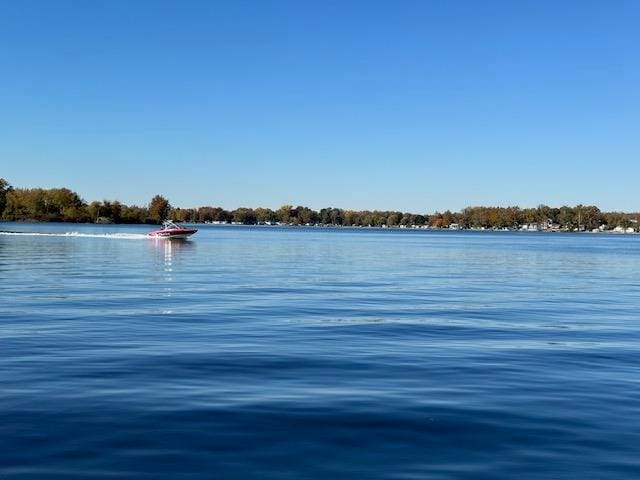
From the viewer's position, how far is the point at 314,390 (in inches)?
536

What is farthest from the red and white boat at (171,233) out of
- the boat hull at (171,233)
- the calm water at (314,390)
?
the calm water at (314,390)

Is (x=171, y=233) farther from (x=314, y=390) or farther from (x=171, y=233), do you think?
(x=314, y=390)

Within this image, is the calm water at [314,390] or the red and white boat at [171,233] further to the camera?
the red and white boat at [171,233]

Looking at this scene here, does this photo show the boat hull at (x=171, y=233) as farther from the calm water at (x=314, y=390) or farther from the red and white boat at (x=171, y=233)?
the calm water at (x=314, y=390)

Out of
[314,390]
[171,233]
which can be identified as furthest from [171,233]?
[314,390]

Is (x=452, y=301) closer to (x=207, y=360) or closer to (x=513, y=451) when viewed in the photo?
(x=207, y=360)

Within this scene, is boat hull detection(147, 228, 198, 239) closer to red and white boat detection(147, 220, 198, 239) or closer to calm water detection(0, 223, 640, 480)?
red and white boat detection(147, 220, 198, 239)

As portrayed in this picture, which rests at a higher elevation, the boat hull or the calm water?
the boat hull

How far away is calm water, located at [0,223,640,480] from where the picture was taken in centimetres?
962

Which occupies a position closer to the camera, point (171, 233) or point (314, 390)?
point (314, 390)

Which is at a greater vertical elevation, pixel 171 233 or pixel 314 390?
pixel 171 233

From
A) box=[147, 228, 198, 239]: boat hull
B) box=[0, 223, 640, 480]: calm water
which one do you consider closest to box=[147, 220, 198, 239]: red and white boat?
box=[147, 228, 198, 239]: boat hull

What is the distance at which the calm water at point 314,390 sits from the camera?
9617mm

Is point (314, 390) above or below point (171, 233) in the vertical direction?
below
